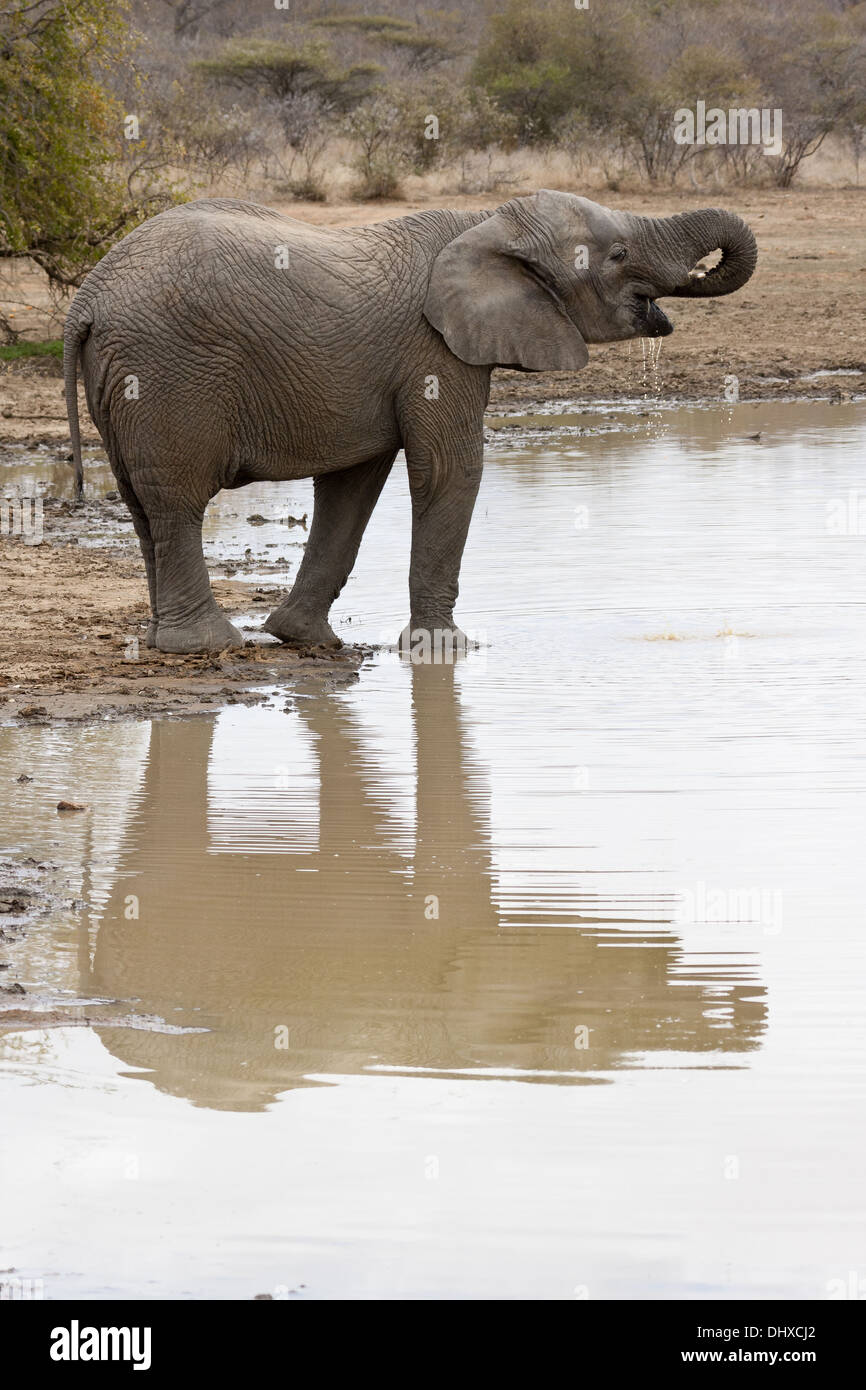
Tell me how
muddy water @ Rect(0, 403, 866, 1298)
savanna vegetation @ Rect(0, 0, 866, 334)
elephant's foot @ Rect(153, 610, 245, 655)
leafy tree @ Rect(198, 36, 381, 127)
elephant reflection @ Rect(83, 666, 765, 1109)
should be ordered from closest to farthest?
muddy water @ Rect(0, 403, 866, 1298) < elephant reflection @ Rect(83, 666, 765, 1109) < elephant's foot @ Rect(153, 610, 245, 655) < savanna vegetation @ Rect(0, 0, 866, 334) < leafy tree @ Rect(198, 36, 381, 127)

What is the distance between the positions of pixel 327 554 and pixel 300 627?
12.0 inches

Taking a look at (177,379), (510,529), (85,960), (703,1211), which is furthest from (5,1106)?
(510,529)

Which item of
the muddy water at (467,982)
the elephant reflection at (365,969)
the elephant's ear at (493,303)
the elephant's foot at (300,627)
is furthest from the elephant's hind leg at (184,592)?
the elephant reflection at (365,969)

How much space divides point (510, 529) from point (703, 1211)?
7.21 m

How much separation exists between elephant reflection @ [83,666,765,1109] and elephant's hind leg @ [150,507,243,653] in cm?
194

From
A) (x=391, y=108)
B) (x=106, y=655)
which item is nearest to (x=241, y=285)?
(x=106, y=655)

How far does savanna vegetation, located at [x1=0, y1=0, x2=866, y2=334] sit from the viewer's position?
584 inches

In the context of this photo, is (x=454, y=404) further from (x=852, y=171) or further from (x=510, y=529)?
(x=852, y=171)

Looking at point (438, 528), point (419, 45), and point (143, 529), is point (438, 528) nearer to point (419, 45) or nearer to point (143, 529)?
point (143, 529)

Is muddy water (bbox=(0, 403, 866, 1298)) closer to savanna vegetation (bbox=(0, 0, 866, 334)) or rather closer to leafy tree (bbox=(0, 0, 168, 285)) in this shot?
leafy tree (bbox=(0, 0, 168, 285))

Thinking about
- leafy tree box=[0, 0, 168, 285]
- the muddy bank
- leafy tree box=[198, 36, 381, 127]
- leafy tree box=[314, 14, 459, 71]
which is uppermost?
leafy tree box=[314, 14, 459, 71]

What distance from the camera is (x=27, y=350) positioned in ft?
51.4

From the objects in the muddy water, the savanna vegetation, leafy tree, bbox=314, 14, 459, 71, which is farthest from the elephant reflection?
leafy tree, bbox=314, 14, 459, 71

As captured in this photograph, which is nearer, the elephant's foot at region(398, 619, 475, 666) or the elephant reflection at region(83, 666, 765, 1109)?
the elephant reflection at region(83, 666, 765, 1109)
